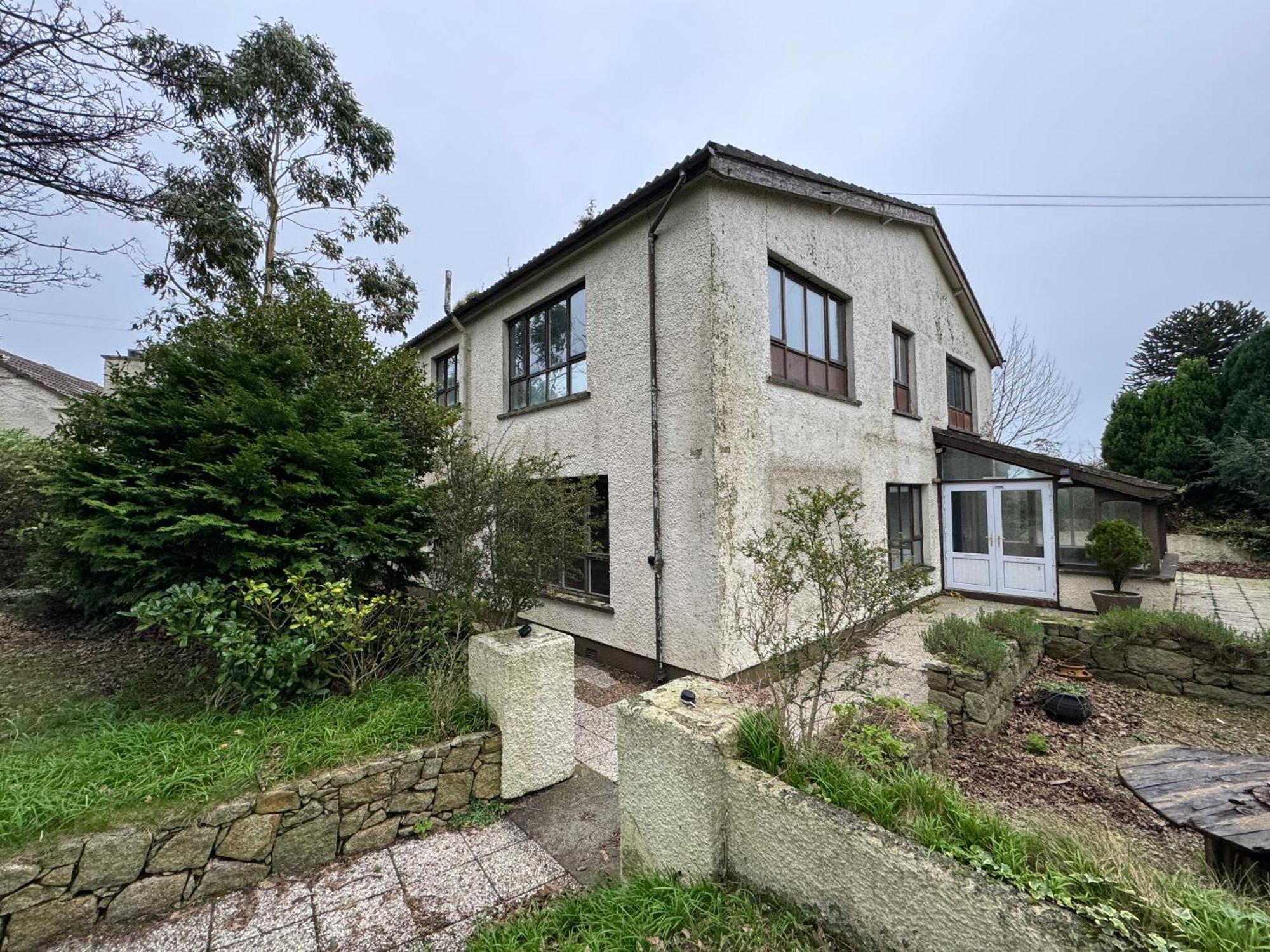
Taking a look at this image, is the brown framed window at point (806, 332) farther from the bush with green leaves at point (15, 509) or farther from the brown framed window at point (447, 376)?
the bush with green leaves at point (15, 509)

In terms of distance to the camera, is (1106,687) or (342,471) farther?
(1106,687)

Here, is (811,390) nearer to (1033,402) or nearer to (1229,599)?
(1229,599)

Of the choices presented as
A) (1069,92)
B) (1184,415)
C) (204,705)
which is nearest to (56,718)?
(204,705)

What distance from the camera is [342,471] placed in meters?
5.02

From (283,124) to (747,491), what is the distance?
1345 centimetres

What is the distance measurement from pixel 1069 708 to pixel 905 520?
18.5 ft

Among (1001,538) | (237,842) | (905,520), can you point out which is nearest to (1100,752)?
(905,520)

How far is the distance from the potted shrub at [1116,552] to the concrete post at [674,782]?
36.2ft

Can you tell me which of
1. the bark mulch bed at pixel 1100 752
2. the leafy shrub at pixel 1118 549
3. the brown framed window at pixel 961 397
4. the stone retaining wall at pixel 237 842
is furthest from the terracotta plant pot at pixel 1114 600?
the stone retaining wall at pixel 237 842

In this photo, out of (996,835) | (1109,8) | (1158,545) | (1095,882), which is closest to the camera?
(1095,882)

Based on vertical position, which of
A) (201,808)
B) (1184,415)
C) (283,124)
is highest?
(283,124)

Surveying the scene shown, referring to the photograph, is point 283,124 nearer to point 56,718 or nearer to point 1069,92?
point 56,718

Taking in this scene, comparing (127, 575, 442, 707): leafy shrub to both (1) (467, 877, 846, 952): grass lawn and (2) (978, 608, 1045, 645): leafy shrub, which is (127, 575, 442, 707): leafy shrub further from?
(2) (978, 608, 1045, 645): leafy shrub

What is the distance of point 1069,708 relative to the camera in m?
5.71
